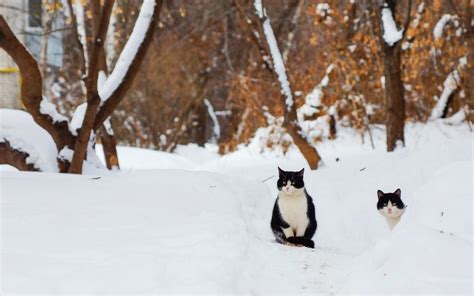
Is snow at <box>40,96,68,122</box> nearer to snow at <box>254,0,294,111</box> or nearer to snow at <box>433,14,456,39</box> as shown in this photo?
snow at <box>254,0,294,111</box>

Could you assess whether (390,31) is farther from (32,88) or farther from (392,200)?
(32,88)

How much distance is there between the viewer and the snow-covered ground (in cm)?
317

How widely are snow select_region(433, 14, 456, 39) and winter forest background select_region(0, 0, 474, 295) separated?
0.08 feet

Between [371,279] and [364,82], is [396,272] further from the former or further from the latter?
[364,82]

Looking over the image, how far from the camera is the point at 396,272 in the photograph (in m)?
3.28

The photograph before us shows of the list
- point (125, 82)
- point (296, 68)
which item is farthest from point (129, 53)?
point (296, 68)

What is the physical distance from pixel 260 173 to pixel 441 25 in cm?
569

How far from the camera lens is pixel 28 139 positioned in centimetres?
643

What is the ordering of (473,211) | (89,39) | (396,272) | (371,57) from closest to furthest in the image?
(396,272) < (473,211) < (89,39) < (371,57)

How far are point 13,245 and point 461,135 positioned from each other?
375 inches

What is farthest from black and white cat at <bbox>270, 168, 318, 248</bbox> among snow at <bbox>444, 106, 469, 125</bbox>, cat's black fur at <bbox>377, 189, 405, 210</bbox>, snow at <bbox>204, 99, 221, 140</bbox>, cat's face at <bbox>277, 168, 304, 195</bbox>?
snow at <bbox>204, 99, 221, 140</bbox>

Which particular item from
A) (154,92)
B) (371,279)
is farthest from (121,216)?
(154,92)

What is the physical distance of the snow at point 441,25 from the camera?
476 inches

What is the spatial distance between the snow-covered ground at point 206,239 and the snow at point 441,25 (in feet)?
19.1
